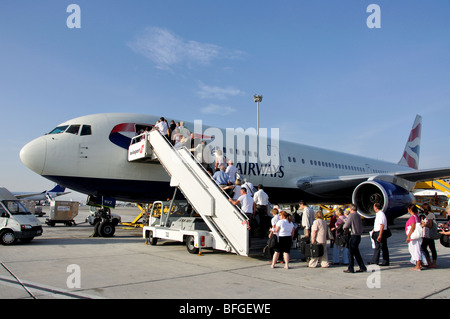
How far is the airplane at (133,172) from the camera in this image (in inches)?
395

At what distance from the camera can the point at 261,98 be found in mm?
28719

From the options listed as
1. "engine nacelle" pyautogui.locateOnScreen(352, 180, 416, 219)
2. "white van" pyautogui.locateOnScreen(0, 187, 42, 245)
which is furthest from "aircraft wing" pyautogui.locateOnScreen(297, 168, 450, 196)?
"white van" pyautogui.locateOnScreen(0, 187, 42, 245)

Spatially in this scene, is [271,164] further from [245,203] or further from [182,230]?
[245,203]

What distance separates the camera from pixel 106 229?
11.5m

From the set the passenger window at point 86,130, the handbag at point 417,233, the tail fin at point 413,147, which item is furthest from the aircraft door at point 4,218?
the tail fin at point 413,147

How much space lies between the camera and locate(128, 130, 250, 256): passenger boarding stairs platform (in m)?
7.36

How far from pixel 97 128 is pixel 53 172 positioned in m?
1.86

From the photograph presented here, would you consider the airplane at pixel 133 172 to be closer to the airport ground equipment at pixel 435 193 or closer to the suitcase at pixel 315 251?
the suitcase at pixel 315 251

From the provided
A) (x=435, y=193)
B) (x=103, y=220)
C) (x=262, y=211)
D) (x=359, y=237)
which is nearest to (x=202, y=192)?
(x=262, y=211)

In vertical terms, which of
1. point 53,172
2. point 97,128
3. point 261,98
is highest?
point 261,98

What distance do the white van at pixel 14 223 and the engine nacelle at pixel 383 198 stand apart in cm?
1071

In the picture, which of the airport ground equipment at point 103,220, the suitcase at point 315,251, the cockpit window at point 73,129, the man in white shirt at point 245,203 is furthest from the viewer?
the airport ground equipment at point 103,220
